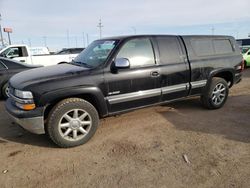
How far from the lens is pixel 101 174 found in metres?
2.97

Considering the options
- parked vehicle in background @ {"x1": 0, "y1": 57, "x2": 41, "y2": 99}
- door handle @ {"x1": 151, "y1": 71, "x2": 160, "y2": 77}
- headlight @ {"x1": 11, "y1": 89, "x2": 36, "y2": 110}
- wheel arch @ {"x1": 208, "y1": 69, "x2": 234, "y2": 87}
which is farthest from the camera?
parked vehicle in background @ {"x1": 0, "y1": 57, "x2": 41, "y2": 99}

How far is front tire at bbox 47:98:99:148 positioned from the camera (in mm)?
3518

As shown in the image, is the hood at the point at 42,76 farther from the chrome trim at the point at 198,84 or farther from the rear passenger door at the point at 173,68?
the chrome trim at the point at 198,84

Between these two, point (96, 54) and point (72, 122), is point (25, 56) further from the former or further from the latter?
point (72, 122)

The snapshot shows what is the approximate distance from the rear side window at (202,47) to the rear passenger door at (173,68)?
41 cm

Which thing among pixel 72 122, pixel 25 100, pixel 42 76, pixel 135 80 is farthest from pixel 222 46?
pixel 25 100

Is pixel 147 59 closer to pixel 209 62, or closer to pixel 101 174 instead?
pixel 209 62

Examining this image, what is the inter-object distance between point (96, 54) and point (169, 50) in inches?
58.4

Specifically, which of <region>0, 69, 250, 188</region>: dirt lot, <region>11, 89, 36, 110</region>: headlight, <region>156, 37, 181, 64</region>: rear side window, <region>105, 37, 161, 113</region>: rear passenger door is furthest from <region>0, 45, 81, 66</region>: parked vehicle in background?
<region>11, 89, 36, 110</region>: headlight

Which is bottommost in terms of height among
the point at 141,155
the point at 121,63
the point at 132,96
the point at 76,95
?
the point at 141,155

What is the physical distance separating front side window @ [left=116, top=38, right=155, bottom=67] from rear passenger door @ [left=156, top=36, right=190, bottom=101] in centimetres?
23

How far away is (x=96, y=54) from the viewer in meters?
4.38

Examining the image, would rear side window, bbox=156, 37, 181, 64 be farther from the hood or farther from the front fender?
the hood

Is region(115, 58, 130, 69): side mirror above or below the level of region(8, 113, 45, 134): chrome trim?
above
